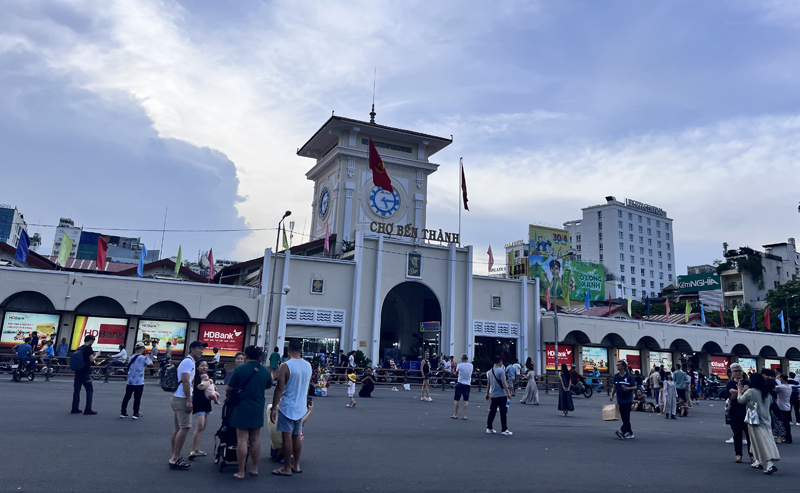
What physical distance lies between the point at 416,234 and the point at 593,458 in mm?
27553

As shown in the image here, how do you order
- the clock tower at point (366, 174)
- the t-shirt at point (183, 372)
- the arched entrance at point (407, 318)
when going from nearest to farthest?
the t-shirt at point (183, 372), the arched entrance at point (407, 318), the clock tower at point (366, 174)

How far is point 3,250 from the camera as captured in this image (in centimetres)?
3153

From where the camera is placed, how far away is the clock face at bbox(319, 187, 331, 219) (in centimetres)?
4361

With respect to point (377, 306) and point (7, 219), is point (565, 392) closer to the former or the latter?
point (377, 306)

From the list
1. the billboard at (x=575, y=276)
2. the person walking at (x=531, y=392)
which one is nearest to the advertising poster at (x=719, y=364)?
the billboard at (x=575, y=276)

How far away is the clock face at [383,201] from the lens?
42438 mm

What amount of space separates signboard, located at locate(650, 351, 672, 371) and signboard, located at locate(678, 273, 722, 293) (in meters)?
41.8

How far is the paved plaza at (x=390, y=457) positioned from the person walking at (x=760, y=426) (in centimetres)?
27

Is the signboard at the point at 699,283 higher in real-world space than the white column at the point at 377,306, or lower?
higher

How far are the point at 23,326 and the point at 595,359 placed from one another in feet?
116

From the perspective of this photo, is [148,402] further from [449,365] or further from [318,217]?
[318,217]

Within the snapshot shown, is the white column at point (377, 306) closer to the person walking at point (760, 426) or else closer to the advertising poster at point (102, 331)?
the advertising poster at point (102, 331)

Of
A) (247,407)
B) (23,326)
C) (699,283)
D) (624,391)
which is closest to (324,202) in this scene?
(23,326)

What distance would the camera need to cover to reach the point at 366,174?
42.1 metres
